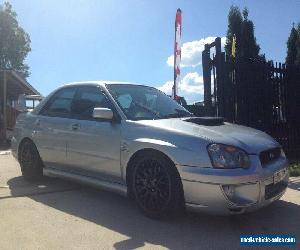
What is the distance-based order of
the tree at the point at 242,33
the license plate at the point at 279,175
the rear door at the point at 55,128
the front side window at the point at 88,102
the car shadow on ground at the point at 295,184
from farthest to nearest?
the tree at the point at 242,33
the car shadow on ground at the point at 295,184
the rear door at the point at 55,128
the front side window at the point at 88,102
the license plate at the point at 279,175

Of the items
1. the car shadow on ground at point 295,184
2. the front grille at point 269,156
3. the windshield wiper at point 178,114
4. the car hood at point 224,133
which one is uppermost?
the windshield wiper at point 178,114

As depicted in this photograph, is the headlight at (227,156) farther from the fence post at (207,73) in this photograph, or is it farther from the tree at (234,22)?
the tree at (234,22)

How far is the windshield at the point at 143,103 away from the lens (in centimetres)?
549

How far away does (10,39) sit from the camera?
43094 millimetres

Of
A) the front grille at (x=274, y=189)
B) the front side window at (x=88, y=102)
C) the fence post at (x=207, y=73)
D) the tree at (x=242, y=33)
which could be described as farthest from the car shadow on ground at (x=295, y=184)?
the tree at (x=242, y=33)

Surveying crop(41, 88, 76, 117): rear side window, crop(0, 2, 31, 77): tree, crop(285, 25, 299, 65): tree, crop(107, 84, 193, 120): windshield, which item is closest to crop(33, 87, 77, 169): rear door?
crop(41, 88, 76, 117): rear side window

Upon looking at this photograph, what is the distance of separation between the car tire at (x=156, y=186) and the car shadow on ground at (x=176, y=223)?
5.8 inches

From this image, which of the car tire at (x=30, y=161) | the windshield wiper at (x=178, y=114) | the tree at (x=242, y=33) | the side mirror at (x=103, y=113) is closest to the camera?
the side mirror at (x=103, y=113)

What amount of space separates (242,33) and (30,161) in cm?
2596

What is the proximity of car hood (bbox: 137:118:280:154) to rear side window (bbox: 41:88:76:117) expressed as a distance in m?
1.61

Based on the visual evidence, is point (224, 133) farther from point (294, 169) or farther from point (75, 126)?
point (294, 169)

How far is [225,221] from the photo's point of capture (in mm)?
4777

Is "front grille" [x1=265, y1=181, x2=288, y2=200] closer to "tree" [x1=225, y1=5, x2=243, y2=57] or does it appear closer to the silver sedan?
the silver sedan

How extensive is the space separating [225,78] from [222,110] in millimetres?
632
